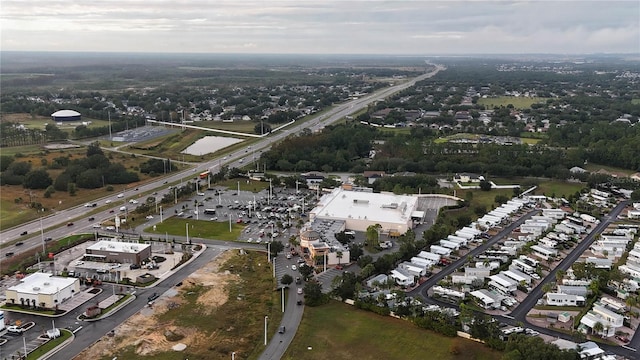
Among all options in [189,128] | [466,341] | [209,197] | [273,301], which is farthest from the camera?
[189,128]

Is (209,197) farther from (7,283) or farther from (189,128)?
(189,128)

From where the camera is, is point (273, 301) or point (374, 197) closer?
point (273, 301)

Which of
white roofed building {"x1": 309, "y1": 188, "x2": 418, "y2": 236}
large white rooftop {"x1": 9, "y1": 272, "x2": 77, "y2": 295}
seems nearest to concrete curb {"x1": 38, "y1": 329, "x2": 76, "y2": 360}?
large white rooftop {"x1": 9, "y1": 272, "x2": 77, "y2": 295}

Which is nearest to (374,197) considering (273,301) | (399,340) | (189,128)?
(273,301)

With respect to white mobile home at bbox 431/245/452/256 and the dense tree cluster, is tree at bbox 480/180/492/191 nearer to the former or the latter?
the dense tree cluster

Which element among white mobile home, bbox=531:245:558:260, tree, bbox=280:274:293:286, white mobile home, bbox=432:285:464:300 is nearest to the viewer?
white mobile home, bbox=432:285:464:300

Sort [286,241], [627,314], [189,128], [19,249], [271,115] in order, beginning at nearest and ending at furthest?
[627,314] < [19,249] < [286,241] < [189,128] < [271,115]

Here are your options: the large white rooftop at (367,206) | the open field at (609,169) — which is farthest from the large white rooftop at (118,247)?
the open field at (609,169)
